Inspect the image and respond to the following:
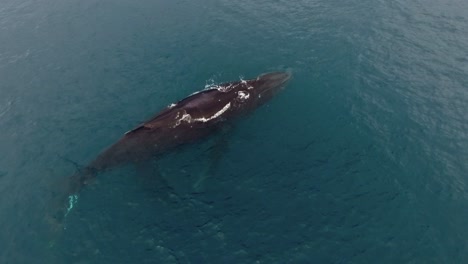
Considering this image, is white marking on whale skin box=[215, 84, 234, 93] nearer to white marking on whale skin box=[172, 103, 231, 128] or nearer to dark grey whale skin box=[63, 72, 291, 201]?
dark grey whale skin box=[63, 72, 291, 201]

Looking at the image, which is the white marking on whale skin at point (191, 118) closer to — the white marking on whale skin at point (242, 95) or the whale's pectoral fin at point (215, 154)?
the whale's pectoral fin at point (215, 154)

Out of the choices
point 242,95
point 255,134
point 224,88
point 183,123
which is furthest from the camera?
point 224,88

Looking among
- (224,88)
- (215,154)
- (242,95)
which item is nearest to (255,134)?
(215,154)

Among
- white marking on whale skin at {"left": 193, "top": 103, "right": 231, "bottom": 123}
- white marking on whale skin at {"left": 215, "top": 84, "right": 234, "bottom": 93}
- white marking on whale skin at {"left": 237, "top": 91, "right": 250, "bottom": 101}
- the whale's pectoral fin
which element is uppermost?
white marking on whale skin at {"left": 215, "top": 84, "right": 234, "bottom": 93}

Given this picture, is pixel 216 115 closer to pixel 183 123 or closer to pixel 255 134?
pixel 183 123

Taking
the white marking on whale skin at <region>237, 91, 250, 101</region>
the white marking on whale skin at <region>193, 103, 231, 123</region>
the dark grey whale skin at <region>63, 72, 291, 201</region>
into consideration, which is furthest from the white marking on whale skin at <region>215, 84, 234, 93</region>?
the white marking on whale skin at <region>193, 103, 231, 123</region>

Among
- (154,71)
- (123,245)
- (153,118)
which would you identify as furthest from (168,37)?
(123,245)
